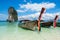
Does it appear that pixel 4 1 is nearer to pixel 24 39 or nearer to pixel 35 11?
pixel 35 11

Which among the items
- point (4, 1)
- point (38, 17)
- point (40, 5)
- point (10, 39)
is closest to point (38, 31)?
point (38, 17)

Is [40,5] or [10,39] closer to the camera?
[10,39]

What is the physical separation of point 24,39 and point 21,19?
94cm

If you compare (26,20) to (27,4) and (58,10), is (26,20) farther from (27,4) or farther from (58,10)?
(58,10)

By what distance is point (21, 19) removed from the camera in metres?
3.96

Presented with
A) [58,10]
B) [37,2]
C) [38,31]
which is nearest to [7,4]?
[37,2]

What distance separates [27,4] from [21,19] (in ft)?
1.45

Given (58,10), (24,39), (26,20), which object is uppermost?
(58,10)

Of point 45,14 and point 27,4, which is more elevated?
point 27,4

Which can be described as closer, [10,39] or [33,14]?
[10,39]

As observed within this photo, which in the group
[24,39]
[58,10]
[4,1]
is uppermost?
[4,1]

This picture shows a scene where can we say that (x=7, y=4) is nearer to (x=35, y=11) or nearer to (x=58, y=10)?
(x=35, y=11)

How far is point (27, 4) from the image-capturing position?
12.5ft

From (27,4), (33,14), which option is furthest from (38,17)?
(27,4)
